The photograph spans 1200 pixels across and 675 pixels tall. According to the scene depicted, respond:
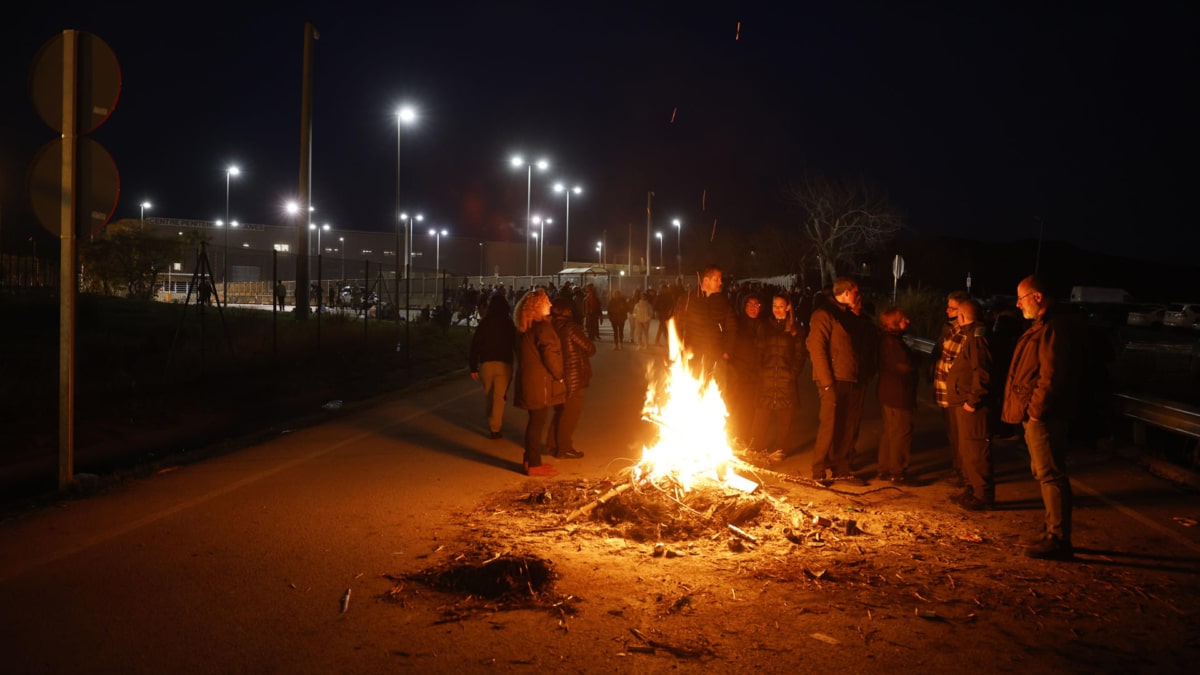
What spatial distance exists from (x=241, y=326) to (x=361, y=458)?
19.1 meters

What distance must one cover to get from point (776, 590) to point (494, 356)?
5.89m

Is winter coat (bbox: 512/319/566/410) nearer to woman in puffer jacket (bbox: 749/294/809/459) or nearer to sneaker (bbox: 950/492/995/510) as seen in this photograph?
woman in puffer jacket (bbox: 749/294/809/459)

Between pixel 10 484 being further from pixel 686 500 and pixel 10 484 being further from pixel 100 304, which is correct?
pixel 100 304

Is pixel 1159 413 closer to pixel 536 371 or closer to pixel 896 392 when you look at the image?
pixel 896 392

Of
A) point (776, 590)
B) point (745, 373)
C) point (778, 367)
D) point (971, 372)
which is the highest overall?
point (971, 372)

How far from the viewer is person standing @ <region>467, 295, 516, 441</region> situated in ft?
35.0

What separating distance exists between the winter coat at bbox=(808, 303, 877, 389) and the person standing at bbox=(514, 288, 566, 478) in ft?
8.31

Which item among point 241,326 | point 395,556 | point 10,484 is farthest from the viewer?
point 241,326

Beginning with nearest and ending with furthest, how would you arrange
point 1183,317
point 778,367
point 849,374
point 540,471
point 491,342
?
1. point 849,374
2. point 540,471
3. point 778,367
4. point 491,342
5. point 1183,317

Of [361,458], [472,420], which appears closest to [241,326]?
[472,420]

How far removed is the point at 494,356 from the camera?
35.1 feet

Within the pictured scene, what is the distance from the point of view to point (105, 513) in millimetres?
7008

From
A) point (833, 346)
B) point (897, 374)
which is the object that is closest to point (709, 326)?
point (833, 346)

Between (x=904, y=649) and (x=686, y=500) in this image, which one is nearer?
(x=904, y=649)
